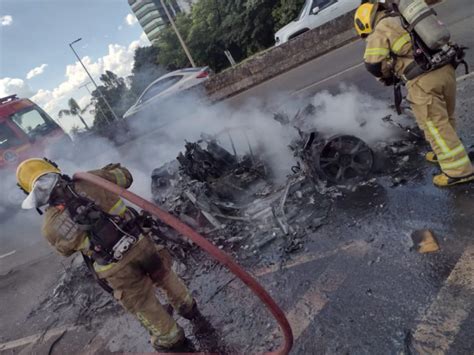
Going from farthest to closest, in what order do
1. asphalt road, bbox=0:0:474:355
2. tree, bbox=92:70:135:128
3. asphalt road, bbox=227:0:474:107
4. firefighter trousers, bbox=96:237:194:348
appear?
1. tree, bbox=92:70:135:128
2. asphalt road, bbox=227:0:474:107
3. firefighter trousers, bbox=96:237:194:348
4. asphalt road, bbox=0:0:474:355

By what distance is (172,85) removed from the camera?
1361 centimetres

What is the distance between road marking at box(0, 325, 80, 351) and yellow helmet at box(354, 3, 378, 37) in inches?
179

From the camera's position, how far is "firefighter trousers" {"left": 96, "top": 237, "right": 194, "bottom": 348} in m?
3.05

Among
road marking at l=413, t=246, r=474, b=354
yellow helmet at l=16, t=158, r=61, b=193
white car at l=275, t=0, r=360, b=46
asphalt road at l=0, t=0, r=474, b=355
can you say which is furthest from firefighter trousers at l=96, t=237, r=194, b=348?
white car at l=275, t=0, r=360, b=46

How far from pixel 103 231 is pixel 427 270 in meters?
2.53

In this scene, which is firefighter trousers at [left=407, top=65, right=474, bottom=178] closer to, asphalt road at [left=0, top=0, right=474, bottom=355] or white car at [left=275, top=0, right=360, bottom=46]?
asphalt road at [left=0, top=0, right=474, bottom=355]

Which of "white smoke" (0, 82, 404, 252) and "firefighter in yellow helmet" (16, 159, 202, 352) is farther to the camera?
"white smoke" (0, 82, 404, 252)

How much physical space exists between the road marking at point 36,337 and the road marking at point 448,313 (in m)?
3.79

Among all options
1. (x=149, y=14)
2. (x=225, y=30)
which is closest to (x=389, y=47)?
(x=225, y=30)

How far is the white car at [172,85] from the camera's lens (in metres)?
13.2

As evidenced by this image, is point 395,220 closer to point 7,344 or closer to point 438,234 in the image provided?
point 438,234

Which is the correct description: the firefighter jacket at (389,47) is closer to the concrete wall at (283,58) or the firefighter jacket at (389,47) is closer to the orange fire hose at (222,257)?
the orange fire hose at (222,257)

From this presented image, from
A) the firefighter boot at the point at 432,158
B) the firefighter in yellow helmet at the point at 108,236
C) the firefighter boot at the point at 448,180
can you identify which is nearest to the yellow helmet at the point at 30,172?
the firefighter in yellow helmet at the point at 108,236

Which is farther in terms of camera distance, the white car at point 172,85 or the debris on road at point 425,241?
the white car at point 172,85
